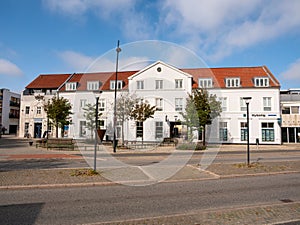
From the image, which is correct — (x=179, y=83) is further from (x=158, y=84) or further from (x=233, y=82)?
(x=233, y=82)

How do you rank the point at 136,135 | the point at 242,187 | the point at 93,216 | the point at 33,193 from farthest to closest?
the point at 136,135, the point at 242,187, the point at 33,193, the point at 93,216

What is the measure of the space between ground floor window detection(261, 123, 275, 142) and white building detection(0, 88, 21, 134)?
5493 cm

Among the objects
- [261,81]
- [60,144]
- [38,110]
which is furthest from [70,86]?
[261,81]

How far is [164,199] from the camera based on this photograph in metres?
6.79

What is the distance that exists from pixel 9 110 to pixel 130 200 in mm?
62503

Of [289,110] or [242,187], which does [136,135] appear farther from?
[242,187]

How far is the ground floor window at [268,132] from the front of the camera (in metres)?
33.1

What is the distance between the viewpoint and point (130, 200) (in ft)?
22.0

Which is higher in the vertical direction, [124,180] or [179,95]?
[179,95]

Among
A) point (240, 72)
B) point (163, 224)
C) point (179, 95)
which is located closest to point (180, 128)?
point (179, 95)

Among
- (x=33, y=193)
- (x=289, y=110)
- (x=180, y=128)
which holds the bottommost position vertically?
(x=33, y=193)

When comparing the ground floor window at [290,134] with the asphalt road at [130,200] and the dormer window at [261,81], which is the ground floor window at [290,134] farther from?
the asphalt road at [130,200]

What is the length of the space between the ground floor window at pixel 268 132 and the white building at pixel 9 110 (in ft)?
180

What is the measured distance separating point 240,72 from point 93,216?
123ft
